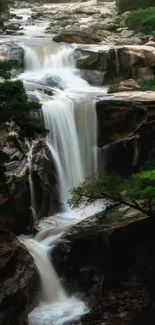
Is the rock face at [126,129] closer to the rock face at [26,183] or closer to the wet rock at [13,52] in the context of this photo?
the rock face at [26,183]

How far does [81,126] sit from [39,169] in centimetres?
407

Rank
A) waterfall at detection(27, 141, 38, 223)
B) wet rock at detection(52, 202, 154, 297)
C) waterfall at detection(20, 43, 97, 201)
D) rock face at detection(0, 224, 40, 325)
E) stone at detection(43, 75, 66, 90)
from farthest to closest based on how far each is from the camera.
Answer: stone at detection(43, 75, 66, 90) → waterfall at detection(20, 43, 97, 201) → waterfall at detection(27, 141, 38, 223) → wet rock at detection(52, 202, 154, 297) → rock face at detection(0, 224, 40, 325)

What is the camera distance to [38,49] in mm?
30078

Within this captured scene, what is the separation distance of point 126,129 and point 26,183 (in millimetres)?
5832

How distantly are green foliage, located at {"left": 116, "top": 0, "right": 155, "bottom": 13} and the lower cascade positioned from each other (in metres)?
13.5

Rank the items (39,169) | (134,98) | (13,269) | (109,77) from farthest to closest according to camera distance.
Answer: (109,77), (134,98), (39,169), (13,269)

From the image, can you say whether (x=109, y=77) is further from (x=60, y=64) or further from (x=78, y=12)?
(x=78, y=12)

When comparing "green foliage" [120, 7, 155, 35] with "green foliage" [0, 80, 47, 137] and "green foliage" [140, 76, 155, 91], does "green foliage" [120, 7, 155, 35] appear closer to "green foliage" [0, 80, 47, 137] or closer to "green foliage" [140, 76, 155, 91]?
"green foliage" [140, 76, 155, 91]

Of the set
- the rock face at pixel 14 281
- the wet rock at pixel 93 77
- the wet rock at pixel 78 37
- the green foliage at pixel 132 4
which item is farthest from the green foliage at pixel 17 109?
the green foliage at pixel 132 4

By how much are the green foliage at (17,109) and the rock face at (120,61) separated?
50.6 feet

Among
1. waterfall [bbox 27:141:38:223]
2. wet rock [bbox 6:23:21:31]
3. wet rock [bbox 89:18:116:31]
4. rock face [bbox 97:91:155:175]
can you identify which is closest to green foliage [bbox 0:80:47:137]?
waterfall [bbox 27:141:38:223]

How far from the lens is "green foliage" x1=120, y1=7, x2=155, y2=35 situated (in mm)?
35562

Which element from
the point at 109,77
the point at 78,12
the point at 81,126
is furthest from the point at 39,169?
the point at 78,12

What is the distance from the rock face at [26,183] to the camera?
18.0 meters
